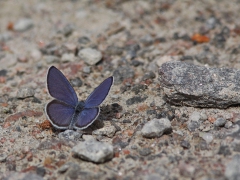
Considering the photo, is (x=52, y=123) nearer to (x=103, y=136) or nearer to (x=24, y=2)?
(x=103, y=136)

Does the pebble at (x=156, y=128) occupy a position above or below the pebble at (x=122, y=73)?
above

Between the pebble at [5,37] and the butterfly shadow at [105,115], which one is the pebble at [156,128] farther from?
the pebble at [5,37]

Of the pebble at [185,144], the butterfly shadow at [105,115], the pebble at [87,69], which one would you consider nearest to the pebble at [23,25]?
the pebble at [87,69]

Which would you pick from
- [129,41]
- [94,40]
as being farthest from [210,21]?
[94,40]

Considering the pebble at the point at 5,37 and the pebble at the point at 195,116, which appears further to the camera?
the pebble at the point at 5,37

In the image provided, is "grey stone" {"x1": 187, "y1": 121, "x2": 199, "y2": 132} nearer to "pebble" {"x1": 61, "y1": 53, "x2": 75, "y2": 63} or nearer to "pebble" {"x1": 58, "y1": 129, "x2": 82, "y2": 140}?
"pebble" {"x1": 58, "y1": 129, "x2": 82, "y2": 140}

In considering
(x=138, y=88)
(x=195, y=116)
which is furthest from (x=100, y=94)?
(x=195, y=116)

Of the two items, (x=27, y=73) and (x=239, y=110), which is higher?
(x=239, y=110)

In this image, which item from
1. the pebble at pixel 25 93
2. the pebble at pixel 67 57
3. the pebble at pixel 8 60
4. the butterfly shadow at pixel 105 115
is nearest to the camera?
the butterfly shadow at pixel 105 115
